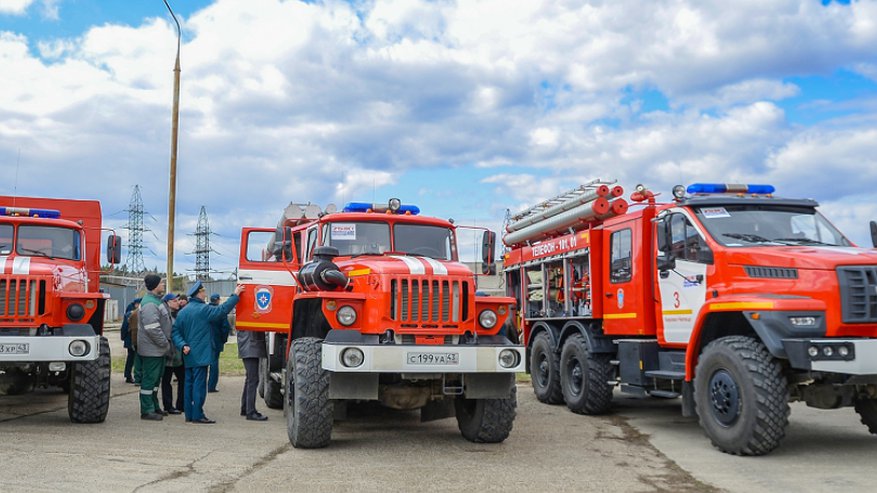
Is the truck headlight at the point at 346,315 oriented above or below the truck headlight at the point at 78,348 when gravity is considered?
above

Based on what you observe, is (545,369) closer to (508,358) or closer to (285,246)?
(285,246)

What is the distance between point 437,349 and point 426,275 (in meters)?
0.78

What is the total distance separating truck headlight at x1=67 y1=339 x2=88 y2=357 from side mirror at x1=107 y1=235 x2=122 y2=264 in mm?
2635

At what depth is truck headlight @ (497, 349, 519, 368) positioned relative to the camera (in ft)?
26.1

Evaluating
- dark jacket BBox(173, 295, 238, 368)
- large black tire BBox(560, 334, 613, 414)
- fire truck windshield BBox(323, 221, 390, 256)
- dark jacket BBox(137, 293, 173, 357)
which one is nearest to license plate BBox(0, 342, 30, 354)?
dark jacket BBox(137, 293, 173, 357)

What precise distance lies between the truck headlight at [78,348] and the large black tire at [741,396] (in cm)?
642

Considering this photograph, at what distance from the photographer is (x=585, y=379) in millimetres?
11125

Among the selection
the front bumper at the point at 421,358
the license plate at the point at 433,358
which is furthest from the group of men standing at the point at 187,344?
the license plate at the point at 433,358

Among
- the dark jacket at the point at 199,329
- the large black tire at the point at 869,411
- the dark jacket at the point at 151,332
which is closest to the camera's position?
the large black tire at the point at 869,411

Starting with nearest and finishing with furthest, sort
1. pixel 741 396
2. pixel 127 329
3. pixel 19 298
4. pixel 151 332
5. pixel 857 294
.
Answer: pixel 857 294, pixel 741 396, pixel 19 298, pixel 151 332, pixel 127 329

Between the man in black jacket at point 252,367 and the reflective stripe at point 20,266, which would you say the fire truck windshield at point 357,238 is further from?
the reflective stripe at point 20,266

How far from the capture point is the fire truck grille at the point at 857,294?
762 centimetres

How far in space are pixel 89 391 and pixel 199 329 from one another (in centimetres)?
137

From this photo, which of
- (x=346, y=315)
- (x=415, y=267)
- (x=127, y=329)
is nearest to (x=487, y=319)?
(x=415, y=267)
